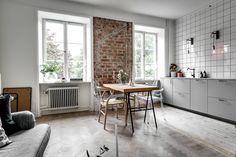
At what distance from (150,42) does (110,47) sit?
5.26 ft

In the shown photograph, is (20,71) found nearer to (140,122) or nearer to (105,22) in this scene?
(105,22)

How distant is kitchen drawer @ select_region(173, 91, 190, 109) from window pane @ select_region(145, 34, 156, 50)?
1.72m

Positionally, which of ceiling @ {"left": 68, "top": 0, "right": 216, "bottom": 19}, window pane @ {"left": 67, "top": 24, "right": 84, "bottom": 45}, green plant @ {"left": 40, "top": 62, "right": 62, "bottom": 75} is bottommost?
green plant @ {"left": 40, "top": 62, "right": 62, "bottom": 75}

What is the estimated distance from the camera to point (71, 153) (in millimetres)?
1863

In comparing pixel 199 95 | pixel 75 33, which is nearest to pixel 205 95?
pixel 199 95

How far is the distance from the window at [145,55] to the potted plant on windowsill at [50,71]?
7.51 feet

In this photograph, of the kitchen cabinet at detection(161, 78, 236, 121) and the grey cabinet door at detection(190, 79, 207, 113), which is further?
the grey cabinet door at detection(190, 79, 207, 113)

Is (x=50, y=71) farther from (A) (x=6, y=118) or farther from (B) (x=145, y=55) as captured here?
(B) (x=145, y=55)

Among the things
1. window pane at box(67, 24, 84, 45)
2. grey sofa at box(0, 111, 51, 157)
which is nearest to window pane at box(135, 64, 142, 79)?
window pane at box(67, 24, 84, 45)

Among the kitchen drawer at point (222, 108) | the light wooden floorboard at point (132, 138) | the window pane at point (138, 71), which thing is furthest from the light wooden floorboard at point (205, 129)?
the window pane at point (138, 71)

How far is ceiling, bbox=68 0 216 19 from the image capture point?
3.54 meters

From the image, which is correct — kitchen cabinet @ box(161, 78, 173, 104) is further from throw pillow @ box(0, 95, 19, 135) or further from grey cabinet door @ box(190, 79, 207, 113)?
throw pillow @ box(0, 95, 19, 135)

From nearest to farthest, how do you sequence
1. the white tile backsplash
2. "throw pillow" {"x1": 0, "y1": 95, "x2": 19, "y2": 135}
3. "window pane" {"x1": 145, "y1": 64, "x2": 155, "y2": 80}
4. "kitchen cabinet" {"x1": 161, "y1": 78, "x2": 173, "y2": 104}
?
"throw pillow" {"x1": 0, "y1": 95, "x2": 19, "y2": 135}
the white tile backsplash
"kitchen cabinet" {"x1": 161, "y1": 78, "x2": 173, "y2": 104}
"window pane" {"x1": 145, "y1": 64, "x2": 155, "y2": 80}

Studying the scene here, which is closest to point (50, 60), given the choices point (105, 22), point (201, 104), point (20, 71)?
point (20, 71)
